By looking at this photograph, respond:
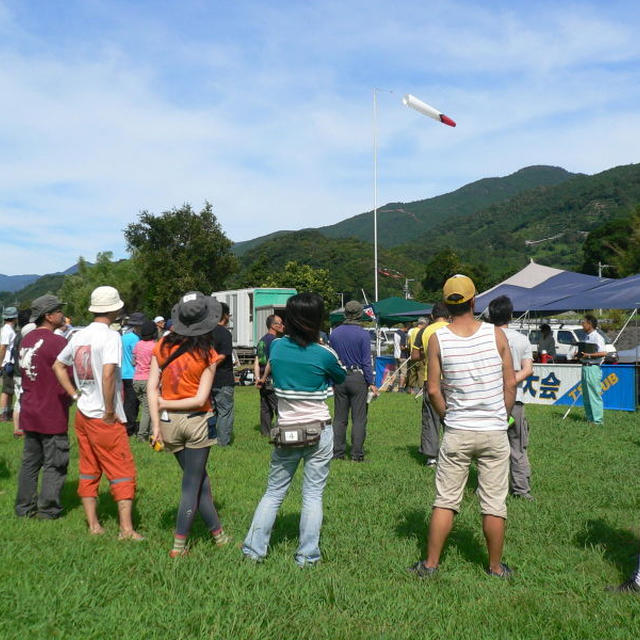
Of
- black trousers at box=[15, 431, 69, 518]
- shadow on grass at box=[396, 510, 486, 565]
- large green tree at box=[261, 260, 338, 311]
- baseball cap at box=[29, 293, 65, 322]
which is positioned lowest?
shadow on grass at box=[396, 510, 486, 565]

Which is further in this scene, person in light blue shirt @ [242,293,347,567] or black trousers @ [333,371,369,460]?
black trousers @ [333,371,369,460]

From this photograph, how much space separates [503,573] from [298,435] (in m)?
1.63

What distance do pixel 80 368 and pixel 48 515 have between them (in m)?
1.55

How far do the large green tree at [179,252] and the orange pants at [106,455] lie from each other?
150ft

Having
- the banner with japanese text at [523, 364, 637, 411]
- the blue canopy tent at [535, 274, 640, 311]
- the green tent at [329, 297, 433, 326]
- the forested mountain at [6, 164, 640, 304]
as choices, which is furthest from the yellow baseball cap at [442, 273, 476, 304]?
the forested mountain at [6, 164, 640, 304]

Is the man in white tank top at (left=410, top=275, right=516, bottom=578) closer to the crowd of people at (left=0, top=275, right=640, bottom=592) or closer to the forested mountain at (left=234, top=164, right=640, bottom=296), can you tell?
the crowd of people at (left=0, top=275, right=640, bottom=592)

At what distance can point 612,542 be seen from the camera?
511cm

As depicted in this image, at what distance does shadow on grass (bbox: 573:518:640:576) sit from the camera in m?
4.66

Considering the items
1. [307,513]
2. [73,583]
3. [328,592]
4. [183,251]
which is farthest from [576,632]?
[183,251]

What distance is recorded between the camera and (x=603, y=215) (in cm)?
13562

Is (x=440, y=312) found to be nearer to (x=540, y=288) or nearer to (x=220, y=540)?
(x=220, y=540)

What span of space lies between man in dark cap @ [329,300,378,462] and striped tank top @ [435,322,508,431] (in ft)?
12.5

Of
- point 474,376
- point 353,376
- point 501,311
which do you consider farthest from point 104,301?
point 353,376

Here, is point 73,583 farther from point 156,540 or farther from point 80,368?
point 80,368
